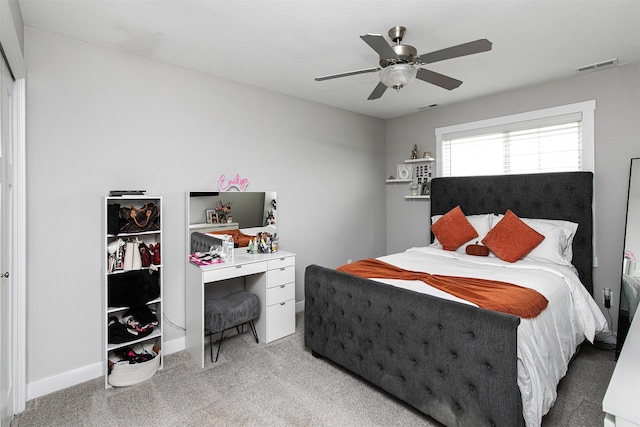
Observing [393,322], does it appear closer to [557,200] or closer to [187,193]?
[187,193]

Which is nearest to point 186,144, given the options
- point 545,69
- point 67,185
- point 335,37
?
point 67,185

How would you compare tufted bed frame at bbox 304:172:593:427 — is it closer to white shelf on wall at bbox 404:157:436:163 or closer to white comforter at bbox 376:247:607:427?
white comforter at bbox 376:247:607:427

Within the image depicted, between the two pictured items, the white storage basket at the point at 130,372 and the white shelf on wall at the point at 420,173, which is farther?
the white shelf on wall at the point at 420,173

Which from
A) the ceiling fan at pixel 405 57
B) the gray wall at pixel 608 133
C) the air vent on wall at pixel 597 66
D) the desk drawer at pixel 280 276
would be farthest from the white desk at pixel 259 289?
the air vent on wall at pixel 597 66

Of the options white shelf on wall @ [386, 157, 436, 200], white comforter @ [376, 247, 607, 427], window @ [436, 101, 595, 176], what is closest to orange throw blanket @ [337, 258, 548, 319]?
white comforter @ [376, 247, 607, 427]

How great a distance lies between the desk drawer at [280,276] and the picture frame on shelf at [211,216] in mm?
731

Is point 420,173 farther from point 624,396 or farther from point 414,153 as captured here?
point 624,396

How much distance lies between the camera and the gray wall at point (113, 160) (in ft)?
7.80

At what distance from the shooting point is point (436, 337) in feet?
6.41

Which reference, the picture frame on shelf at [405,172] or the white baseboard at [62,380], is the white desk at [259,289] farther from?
the picture frame on shelf at [405,172]

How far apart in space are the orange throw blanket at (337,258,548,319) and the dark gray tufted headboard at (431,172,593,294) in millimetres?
1415

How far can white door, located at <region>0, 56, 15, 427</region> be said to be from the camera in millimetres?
1826

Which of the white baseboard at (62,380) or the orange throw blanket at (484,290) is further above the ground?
the orange throw blanket at (484,290)

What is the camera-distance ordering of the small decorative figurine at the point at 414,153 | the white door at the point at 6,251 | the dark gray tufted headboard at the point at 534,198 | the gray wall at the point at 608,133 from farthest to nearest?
the small decorative figurine at the point at 414,153, the dark gray tufted headboard at the point at 534,198, the gray wall at the point at 608,133, the white door at the point at 6,251
